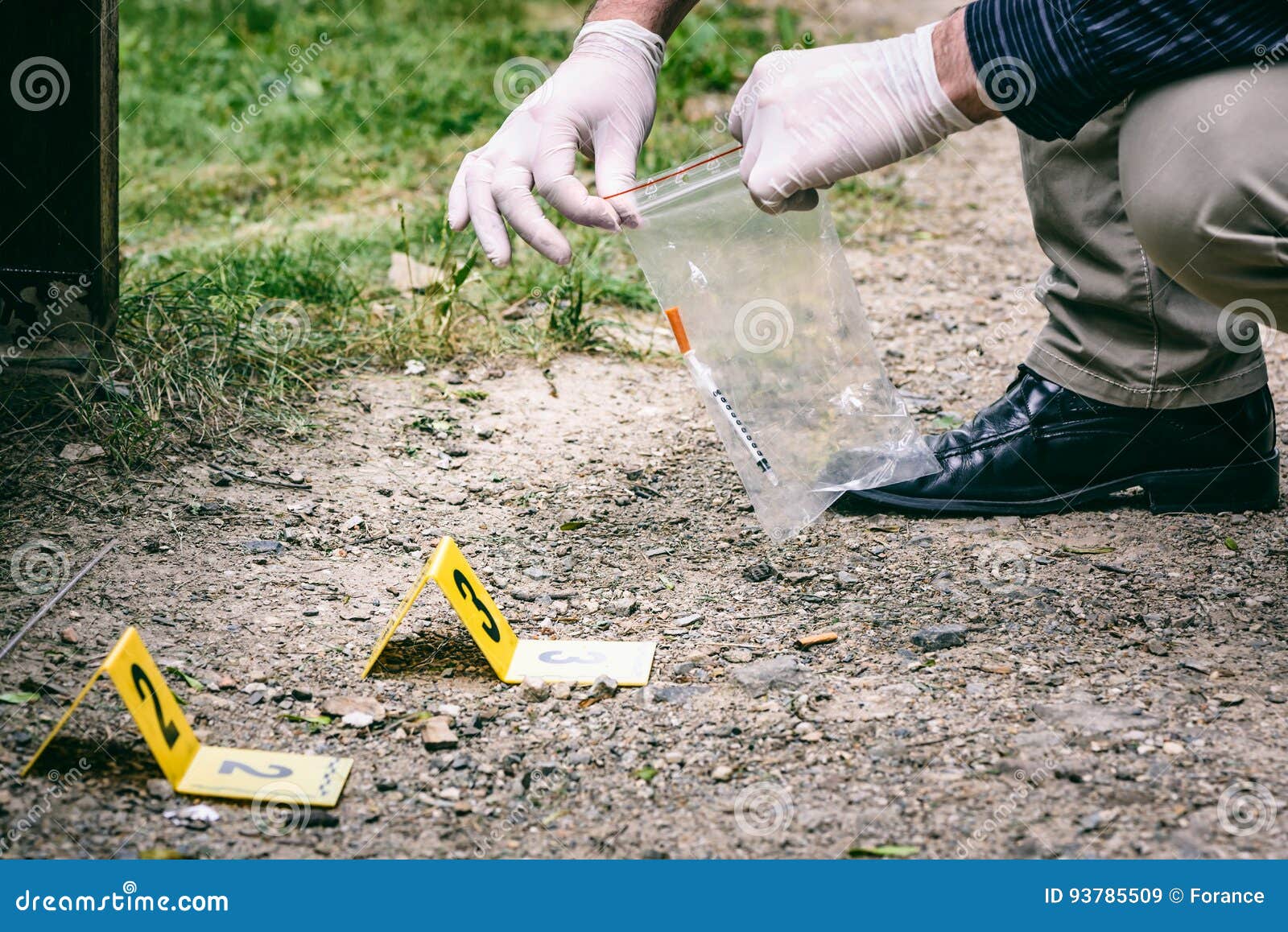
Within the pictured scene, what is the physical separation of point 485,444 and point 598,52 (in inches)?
29.9

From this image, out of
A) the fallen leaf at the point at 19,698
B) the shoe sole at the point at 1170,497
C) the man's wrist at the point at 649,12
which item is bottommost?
the shoe sole at the point at 1170,497

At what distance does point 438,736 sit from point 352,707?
0.46 ft

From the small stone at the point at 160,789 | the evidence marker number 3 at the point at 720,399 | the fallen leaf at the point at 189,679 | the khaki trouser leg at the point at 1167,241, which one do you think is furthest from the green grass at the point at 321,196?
the khaki trouser leg at the point at 1167,241

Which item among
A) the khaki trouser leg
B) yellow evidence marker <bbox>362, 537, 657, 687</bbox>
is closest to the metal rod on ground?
yellow evidence marker <bbox>362, 537, 657, 687</bbox>

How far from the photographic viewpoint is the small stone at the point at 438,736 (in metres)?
1.32

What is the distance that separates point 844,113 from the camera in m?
1.52

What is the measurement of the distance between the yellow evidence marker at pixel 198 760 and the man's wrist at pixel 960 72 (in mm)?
1116

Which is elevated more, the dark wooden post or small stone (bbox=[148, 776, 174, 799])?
the dark wooden post

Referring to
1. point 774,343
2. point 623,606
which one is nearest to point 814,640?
point 623,606

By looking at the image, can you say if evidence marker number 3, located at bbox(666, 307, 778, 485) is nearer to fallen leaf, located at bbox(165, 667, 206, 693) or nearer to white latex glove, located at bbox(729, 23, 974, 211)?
white latex glove, located at bbox(729, 23, 974, 211)

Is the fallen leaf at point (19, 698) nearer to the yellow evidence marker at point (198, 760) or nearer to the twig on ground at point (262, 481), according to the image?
the yellow evidence marker at point (198, 760)

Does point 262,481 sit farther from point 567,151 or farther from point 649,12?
point 649,12

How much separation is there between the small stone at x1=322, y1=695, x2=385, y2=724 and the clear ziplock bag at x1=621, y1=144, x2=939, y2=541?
651 millimetres

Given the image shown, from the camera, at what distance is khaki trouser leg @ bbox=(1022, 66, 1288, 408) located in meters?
1.43
